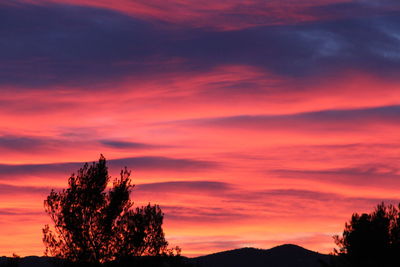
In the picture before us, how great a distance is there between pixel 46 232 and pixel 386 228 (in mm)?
49448

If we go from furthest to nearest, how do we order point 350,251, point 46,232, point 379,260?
point 350,251, point 379,260, point 46,232

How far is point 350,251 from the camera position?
88.9 m

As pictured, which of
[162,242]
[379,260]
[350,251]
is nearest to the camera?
[162,242]

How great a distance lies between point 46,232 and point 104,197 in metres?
6.45

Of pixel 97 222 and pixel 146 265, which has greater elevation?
pixel 97 222

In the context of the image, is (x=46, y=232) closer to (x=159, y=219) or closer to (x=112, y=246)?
(x=112, y=246)

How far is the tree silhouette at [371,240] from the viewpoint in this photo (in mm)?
85375

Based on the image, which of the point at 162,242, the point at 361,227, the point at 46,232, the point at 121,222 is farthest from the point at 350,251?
the point at 46,232

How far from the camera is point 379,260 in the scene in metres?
83.4

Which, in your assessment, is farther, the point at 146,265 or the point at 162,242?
the point at 162,242

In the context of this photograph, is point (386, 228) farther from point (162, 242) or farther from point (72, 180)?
point (72, 180)

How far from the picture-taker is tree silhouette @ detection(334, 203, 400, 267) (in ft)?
280

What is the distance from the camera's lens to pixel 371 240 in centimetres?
8688

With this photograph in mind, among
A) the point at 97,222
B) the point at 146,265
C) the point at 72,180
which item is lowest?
the point at 146,265
